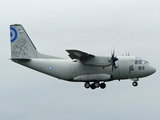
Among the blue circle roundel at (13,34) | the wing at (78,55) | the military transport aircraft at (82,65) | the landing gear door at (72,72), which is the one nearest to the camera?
Result: the wing at (78,55)

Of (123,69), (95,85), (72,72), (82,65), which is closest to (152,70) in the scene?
(123,69)

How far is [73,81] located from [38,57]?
5.38 m

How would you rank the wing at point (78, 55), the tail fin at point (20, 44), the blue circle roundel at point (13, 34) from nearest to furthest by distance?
1. the wing at point (78, 55)
2. the tail fin at point (20, 44)
3. the blue circle roundel at point (13, 34)

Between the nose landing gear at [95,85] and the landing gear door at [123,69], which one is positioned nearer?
the landing gear door at [123,69]

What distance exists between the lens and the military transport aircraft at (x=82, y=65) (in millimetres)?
44875

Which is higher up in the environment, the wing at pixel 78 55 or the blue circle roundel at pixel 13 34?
the blue circle roundel at pixel 13 34

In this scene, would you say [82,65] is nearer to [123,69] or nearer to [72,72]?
[72,72]

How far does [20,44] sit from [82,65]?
829 cm

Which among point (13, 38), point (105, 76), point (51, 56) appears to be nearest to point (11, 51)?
point (13, 38)

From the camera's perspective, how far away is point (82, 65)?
46031 millimetres

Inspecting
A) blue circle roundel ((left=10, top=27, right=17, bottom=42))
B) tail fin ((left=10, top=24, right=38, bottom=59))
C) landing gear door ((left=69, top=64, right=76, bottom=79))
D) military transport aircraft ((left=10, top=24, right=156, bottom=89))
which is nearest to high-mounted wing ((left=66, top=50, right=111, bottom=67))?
military transport aircraft ((left=10, top=24, right=156, bottom=89))

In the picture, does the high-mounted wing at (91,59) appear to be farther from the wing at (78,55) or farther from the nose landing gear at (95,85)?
the nose landing gear at (95,85)

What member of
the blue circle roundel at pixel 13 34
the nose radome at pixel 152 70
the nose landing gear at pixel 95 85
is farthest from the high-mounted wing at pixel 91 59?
the blue circle roundel at pixel 13 34

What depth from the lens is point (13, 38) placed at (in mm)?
48344
